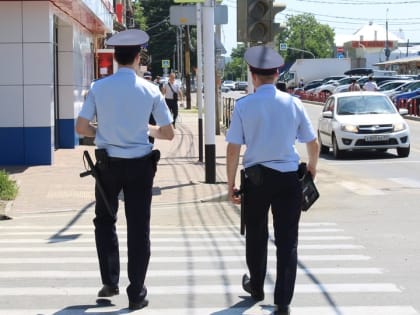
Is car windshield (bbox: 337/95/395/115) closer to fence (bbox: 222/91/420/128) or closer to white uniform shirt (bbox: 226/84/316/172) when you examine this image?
fence (bbox: 222/91/420/128)

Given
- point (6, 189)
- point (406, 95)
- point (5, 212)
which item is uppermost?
point (406, 95)

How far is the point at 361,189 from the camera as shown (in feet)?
44.6

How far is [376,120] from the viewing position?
18.6m

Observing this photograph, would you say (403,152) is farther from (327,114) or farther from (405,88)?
(405,88)

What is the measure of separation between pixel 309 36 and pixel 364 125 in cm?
13911

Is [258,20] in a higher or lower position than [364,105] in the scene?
higher

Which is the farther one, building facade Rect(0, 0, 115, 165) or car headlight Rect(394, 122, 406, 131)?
car headlight Rect(394, 122, 406, 131)

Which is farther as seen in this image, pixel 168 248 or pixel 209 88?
pixel 209 88

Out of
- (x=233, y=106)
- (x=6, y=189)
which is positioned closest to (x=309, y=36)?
(x=233, y=106)

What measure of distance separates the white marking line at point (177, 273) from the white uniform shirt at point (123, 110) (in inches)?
69.4

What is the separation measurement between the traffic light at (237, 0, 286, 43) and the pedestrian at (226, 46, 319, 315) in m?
6.95

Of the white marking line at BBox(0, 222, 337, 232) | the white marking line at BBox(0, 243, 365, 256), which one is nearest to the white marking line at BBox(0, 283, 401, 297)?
the white marking line at BBox(0, 243, 365, 256)

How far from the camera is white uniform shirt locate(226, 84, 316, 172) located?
18.5 ft

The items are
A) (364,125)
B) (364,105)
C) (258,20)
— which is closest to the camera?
(258,20)
